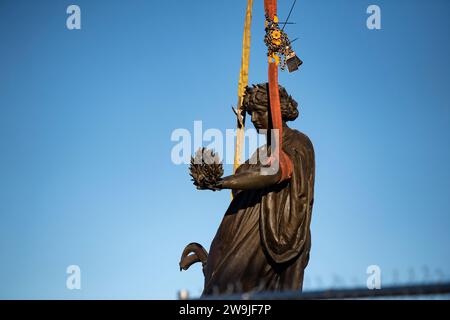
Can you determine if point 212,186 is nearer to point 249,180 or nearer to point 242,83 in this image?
point 249,180

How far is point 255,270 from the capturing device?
408 inches

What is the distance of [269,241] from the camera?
10.3 m

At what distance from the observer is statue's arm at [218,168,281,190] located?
9945 mm

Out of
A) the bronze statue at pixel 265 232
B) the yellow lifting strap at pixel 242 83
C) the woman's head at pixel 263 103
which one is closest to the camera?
the bronze statue at pixel 265 232

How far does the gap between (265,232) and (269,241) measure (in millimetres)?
115

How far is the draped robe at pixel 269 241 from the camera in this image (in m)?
10.3

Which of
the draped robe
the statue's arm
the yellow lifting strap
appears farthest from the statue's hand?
the yellow lifting strap

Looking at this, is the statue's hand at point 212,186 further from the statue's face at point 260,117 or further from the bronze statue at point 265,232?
the statue's face at point 260,117

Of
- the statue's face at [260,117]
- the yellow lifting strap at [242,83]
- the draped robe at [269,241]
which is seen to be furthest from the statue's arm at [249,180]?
the yellow lifting strap at [242,83]

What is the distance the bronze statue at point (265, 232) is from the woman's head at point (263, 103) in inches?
16.1
